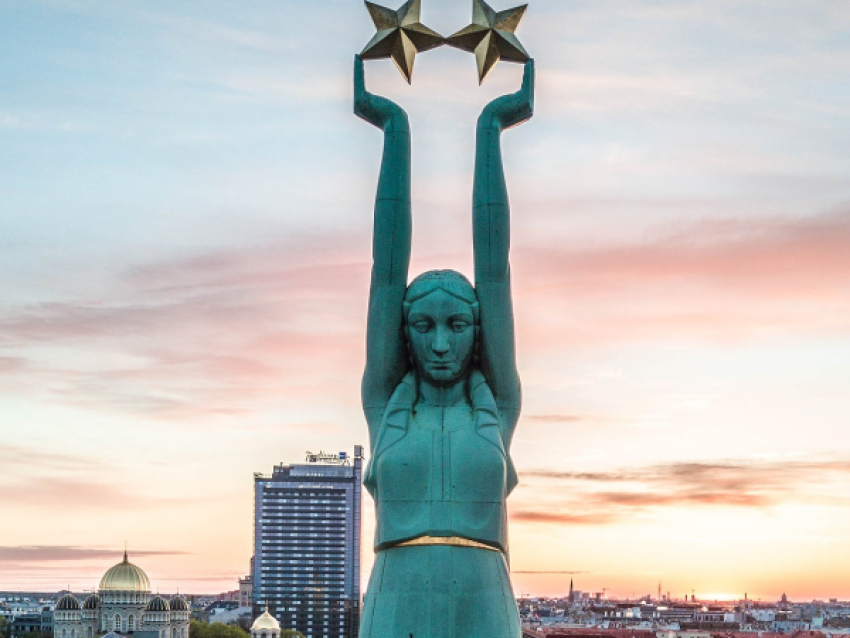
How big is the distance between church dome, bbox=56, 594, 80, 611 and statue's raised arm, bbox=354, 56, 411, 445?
4466 inches

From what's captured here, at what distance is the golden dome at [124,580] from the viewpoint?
12594 centimetres

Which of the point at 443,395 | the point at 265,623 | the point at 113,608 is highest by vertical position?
the point at 443,395

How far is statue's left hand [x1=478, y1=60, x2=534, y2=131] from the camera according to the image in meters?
19.4

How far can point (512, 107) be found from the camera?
63.7 feet

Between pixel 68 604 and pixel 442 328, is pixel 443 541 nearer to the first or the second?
pixel 442 328

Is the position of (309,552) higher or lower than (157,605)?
higher

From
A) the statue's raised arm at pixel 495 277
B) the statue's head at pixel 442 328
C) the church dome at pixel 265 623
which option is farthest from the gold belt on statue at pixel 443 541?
the church dome at pixel 265 623

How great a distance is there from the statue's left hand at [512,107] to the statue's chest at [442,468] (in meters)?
3.96

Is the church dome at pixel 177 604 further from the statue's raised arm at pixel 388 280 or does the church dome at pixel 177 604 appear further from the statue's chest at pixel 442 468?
the statue's chest at pixel 442 468

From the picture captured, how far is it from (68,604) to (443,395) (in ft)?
374

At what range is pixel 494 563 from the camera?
18.2 m

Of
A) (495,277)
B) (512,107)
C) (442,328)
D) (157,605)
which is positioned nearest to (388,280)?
(442,328)

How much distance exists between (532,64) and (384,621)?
728 cm

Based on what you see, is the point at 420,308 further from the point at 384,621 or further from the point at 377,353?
the point at 384,621
